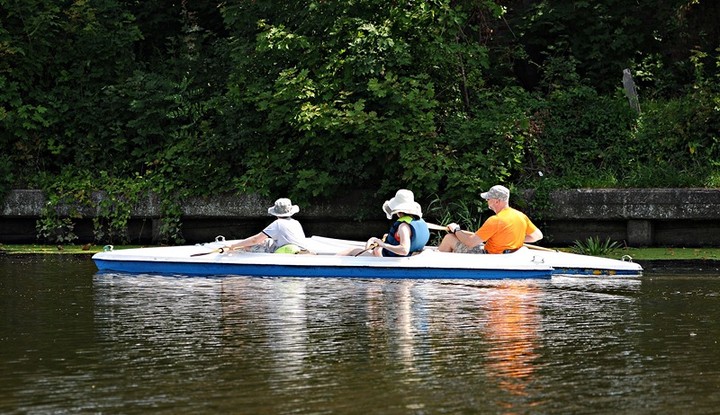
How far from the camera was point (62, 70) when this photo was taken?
23.4 metres

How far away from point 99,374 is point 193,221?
12464 millimetres

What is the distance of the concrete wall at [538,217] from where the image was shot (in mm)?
19391

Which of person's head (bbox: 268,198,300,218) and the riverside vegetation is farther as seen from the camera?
the riverside vegetation

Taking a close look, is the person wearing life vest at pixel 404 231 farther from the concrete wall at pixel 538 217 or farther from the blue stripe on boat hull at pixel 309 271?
the concrete wall at pixel 538 217

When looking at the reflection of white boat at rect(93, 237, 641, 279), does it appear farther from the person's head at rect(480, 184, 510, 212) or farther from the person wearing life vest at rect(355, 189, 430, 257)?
the person's head at rect(480, 184, 510, 212)

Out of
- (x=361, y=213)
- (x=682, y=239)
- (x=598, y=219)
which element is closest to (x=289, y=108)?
(x=361, y=213)

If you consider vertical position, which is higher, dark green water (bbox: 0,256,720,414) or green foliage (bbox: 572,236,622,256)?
green foliage (bbox: 572,236,622,256)

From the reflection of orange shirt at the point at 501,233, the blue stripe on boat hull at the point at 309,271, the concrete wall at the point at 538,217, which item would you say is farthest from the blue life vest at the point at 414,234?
the concrete wall at the point at 538,217

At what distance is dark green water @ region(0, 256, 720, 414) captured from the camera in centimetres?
818

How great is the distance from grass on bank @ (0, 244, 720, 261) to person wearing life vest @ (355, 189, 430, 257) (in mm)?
3523

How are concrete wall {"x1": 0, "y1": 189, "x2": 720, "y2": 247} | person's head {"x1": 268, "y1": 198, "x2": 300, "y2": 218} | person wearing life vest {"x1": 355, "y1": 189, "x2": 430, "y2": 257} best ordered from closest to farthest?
1. person wearing life vest {"x1": 355, "y1": 189, "x2": 430, "y2": 257}
2. person's head {"x1": 268, "y1": 198, "x2": 300, "y2": 218}
3. concrete wall {"x1": 0, "y1": 189, "x2": 720, "y2": 247}

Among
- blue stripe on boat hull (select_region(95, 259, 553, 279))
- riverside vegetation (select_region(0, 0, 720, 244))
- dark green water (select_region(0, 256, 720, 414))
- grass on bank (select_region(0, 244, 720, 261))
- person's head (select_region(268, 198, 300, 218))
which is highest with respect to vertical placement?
riverside vegetation (select_region(0, 0, 720, 244))

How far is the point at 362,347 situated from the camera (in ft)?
33.4

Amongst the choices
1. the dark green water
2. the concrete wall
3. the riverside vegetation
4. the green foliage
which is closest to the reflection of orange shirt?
the dark green water
